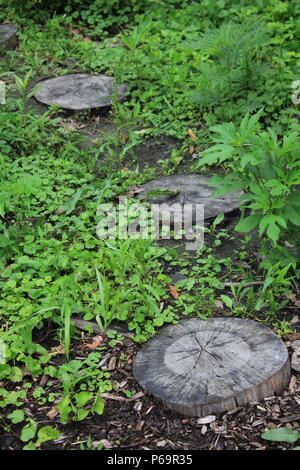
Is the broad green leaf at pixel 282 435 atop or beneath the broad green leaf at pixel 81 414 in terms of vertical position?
beneath

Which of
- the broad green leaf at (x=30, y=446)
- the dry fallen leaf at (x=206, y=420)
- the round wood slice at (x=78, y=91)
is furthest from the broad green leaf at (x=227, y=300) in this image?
the round wood slice at (x=78, y=91)

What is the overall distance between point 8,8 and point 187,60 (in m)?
2.67

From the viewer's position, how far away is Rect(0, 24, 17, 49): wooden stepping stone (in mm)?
7207

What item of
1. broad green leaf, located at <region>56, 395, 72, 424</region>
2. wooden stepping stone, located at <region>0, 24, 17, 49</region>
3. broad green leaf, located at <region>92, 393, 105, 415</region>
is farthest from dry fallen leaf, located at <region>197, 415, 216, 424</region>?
wooden stepping stone, located at <region>0, 24, 17, 49</region>

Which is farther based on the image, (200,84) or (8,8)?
(8,8)

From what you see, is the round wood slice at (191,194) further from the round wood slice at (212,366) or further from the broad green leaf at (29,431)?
the broad green leaf at (29,431)

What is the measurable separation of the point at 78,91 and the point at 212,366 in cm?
393

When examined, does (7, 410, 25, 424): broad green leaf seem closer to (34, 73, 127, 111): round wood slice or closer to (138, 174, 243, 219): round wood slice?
(138, 174, 243, 219): round wood slice

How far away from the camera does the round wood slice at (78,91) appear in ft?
20.1

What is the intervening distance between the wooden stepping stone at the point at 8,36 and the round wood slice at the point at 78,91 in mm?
1011

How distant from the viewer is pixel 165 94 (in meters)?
6.23

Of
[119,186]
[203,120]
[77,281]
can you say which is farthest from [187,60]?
[77,281]

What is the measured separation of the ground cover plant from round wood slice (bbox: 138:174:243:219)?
94mm

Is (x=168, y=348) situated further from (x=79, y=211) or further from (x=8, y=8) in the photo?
(x=8, y=8)
